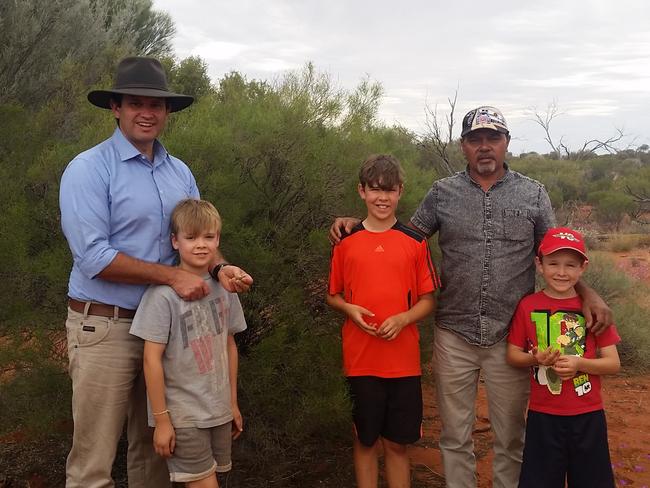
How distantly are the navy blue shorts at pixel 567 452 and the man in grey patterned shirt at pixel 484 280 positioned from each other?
30cm

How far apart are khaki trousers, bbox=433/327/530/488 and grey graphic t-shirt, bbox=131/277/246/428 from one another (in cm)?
139

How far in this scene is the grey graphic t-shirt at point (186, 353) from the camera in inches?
111

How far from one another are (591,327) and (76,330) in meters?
Result: 2.42

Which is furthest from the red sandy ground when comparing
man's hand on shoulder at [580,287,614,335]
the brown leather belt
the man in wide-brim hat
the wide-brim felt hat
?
the wide-brim felt hat

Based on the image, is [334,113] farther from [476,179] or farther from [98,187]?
[98,187]

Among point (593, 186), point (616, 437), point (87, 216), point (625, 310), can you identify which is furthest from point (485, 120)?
point (593, 186)

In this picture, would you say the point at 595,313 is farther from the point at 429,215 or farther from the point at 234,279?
the point at 234,279

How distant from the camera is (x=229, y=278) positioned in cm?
285

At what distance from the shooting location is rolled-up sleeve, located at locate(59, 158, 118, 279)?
2.74m

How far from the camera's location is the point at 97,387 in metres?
2.88

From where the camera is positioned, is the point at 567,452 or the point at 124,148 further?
the point at 567,452

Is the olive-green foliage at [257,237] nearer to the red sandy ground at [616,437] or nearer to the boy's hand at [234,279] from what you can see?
the red sandy ground at [616,437]

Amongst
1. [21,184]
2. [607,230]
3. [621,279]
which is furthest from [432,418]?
[607,230]

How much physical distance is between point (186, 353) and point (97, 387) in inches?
16.6
